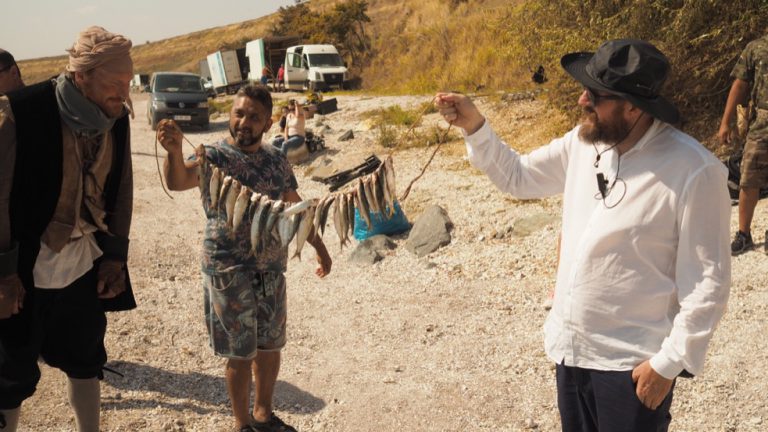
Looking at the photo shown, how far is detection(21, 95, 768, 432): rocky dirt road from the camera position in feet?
14.4

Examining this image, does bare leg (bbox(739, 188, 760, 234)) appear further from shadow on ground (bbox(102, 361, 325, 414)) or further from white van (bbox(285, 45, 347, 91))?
white van (bbox(285, 45, 347, 91))

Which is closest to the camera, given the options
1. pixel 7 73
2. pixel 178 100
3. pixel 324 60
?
pixel 7 73

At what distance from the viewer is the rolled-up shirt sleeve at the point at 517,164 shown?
A: 2898mm

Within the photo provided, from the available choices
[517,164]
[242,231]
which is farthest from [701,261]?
[242,231]

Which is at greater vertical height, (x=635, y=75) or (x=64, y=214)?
(x=635, y=75)

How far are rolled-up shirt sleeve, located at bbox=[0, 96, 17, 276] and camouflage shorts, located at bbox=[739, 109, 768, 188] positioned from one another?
5.83 m

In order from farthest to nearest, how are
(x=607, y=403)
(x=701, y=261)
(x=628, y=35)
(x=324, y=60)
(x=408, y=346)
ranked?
(x=324, y=60), (x=628, y=35), (x=408, y=346), (x=607, y=403), (x=701, y=261)

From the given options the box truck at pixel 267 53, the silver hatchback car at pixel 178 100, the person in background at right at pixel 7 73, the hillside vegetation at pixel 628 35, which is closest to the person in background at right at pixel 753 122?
the hillside vegetation at pixel 628 35

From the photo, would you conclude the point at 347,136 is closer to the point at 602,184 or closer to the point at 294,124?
the point at 294,124

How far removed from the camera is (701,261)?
2.24 metres

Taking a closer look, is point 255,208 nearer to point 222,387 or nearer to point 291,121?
point 222,387

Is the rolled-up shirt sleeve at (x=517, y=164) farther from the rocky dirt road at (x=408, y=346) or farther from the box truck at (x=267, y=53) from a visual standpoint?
the box truck at (x=267, y=53)

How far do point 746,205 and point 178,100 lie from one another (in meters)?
18.2

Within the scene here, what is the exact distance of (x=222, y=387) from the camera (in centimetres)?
496
